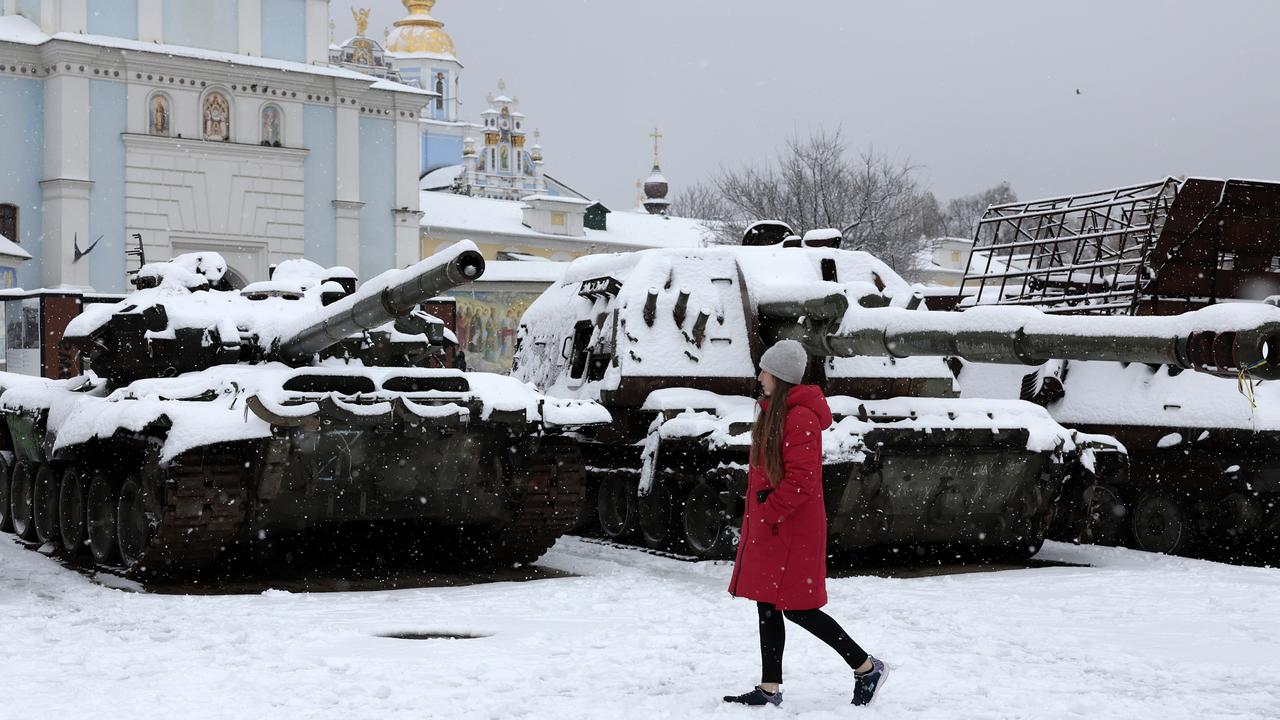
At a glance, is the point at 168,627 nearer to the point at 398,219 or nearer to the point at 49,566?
the point at 49,566

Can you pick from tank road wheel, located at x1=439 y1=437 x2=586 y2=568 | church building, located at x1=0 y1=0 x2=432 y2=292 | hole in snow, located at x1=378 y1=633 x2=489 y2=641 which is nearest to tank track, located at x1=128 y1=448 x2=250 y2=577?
tank road wheel, located at x1=439 y1=437 x2=586 y2=568

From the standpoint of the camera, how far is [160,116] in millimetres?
31422

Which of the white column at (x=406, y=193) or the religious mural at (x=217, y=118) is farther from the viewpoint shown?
the white column at (x=406, y=193)

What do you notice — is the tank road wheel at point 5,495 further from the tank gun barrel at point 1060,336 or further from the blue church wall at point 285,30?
the blue church wall at point 285,30

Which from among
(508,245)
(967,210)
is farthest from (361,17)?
(967,210)

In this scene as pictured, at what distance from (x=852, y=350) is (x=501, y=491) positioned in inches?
94.0

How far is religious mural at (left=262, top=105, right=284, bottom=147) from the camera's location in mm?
32656

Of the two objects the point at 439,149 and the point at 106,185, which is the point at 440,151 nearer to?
the point at 439,149

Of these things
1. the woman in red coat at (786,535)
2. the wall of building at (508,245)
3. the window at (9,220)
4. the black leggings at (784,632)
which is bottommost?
the black leggings at (784,632)

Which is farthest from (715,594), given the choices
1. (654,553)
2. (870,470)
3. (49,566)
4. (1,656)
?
(49,566)

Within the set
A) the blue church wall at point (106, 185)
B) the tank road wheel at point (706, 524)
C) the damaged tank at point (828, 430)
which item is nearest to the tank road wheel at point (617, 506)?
the damaged tank at point (828, 430)

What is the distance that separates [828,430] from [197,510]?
3.93 m

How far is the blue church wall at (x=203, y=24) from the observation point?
31.1m

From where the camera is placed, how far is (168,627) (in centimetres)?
770
